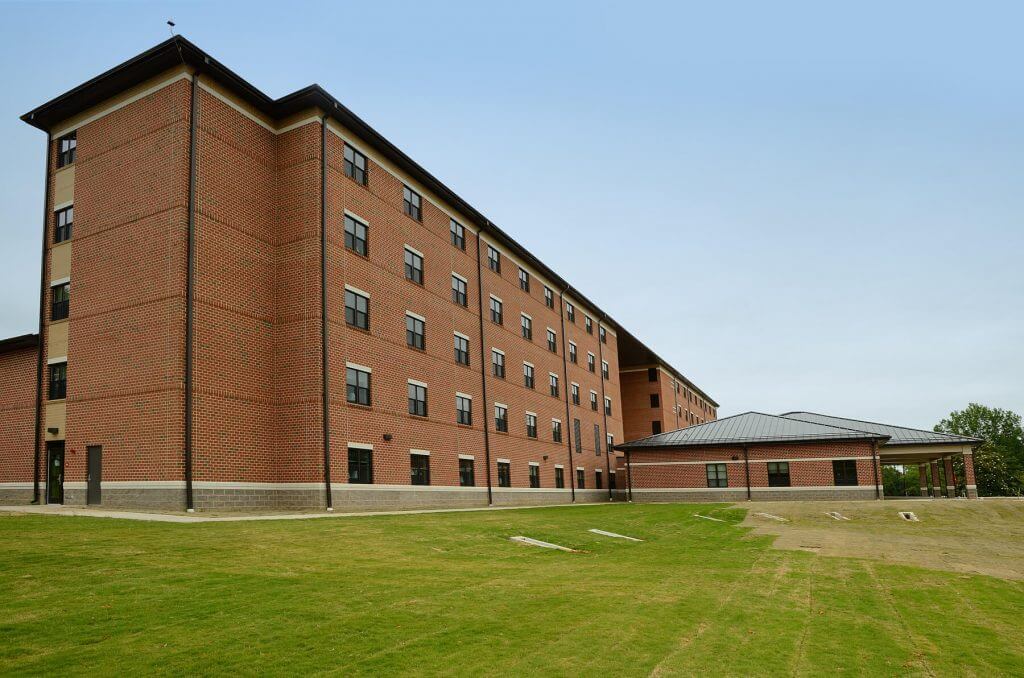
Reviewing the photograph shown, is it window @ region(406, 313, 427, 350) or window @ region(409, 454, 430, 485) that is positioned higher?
window @ region(406, 313, 427, 350)

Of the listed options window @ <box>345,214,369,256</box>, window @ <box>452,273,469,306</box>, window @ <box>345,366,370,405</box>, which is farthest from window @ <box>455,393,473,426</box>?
window @ <box>345,214,369,256</box>

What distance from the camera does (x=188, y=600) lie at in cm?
930

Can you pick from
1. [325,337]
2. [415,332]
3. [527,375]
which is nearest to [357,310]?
[325,337]

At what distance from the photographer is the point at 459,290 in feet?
129

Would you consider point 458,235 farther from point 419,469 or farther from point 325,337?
point 325,337

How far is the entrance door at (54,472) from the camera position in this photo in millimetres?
26984

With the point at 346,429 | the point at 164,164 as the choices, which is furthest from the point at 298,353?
the point at 164,164

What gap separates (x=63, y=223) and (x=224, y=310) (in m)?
8.96

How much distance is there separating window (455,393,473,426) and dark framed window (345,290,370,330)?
8.51m

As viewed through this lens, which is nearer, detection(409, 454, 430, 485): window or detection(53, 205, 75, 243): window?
detection(53, 205, 75, 243): window

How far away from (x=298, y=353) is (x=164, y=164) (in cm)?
806

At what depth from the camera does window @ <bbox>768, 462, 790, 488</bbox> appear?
47750mm

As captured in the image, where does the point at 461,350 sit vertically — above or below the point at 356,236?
below

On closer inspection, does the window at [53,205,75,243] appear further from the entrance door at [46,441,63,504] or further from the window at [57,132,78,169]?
the entrance door at [46,441,63,504]
